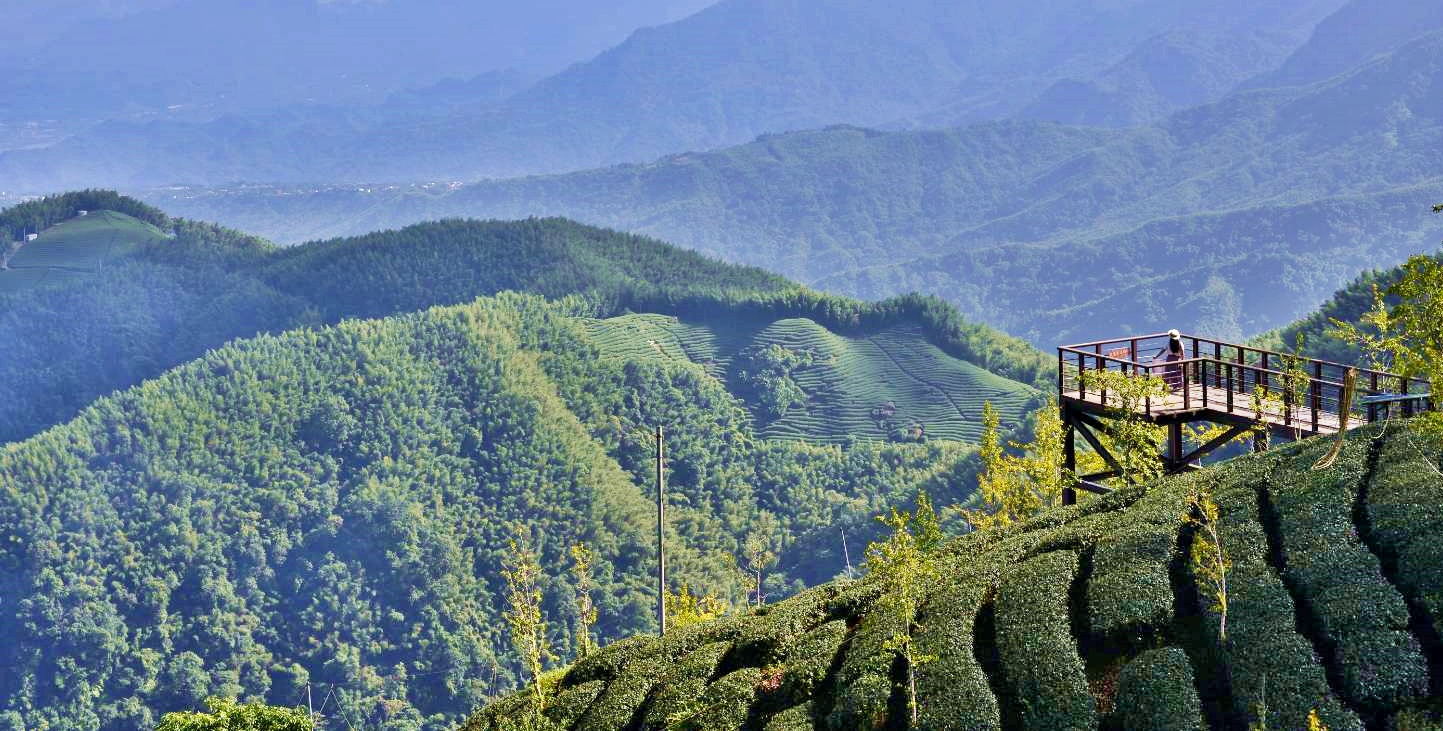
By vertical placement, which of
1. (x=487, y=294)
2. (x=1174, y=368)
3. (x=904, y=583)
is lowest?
(x=904, y=583)

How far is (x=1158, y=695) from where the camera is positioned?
60.6 feet

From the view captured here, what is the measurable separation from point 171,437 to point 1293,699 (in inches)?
5239

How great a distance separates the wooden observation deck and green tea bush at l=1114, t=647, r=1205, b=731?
29.3 ft

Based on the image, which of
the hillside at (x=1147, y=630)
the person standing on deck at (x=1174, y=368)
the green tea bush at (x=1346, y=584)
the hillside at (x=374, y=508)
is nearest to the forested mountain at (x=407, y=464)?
the hillside at (x=374, y=508)

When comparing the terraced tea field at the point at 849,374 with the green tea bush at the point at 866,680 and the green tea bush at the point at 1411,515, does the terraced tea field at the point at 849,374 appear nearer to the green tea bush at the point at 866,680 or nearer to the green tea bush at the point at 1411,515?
the green tea bush at the point at 866,680

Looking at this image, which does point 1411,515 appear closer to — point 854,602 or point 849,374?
point 854,602

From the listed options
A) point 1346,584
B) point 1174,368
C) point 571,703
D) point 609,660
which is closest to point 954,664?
point 1346,584

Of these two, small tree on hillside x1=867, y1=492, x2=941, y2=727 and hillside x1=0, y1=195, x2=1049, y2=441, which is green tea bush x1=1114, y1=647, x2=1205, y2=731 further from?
hillside x1=0, y1=195, x2=1049, y2=441

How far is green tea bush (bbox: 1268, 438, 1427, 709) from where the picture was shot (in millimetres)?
17031

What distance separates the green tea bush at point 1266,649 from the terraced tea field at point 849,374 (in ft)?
396

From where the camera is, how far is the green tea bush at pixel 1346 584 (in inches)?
671

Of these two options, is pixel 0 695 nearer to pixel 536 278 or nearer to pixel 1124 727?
pixel 536 278

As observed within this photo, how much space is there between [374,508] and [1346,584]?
11742 cm

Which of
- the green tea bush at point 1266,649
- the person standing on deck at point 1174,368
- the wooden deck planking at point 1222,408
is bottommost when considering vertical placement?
the green tea bush at point 1266,649
